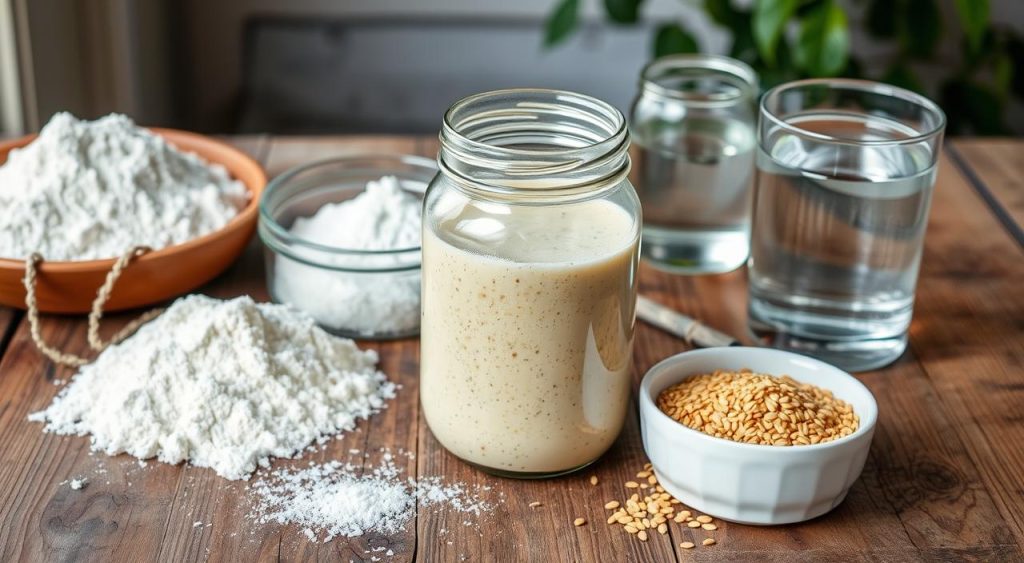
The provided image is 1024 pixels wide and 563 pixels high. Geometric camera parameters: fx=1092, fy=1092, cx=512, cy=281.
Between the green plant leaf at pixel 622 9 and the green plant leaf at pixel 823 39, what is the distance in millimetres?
382

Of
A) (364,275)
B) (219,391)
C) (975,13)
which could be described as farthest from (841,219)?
(975,13)

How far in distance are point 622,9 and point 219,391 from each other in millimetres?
1327

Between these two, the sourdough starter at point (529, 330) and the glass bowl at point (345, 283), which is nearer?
the sourdough starter at point (529, 330)

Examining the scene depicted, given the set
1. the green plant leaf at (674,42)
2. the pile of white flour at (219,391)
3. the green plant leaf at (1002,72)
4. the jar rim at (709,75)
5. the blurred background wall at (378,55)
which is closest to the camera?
the pile of white flour at (219,391)

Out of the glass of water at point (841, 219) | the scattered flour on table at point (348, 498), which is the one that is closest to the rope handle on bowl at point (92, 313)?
the scattered flour on table at point (348, 498)

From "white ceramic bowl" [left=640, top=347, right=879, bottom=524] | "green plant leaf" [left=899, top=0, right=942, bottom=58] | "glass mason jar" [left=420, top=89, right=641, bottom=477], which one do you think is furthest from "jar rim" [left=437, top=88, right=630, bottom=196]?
"green plant leaf" [left=899, top=0, right=942, bottom=58]

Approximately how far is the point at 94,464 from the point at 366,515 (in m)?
0.26

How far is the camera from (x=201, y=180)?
1289 mm

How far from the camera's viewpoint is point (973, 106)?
2.32 metres

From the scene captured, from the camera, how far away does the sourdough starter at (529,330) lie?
88 centimetres

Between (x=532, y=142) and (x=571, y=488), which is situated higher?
(x=532, y=142)

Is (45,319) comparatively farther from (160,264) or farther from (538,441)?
(538,441)

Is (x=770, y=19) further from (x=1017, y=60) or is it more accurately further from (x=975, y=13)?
(x=1017, y=60)

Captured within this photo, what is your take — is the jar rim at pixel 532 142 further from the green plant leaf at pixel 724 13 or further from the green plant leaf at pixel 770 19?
the green plant leaf at pixel 724 13
